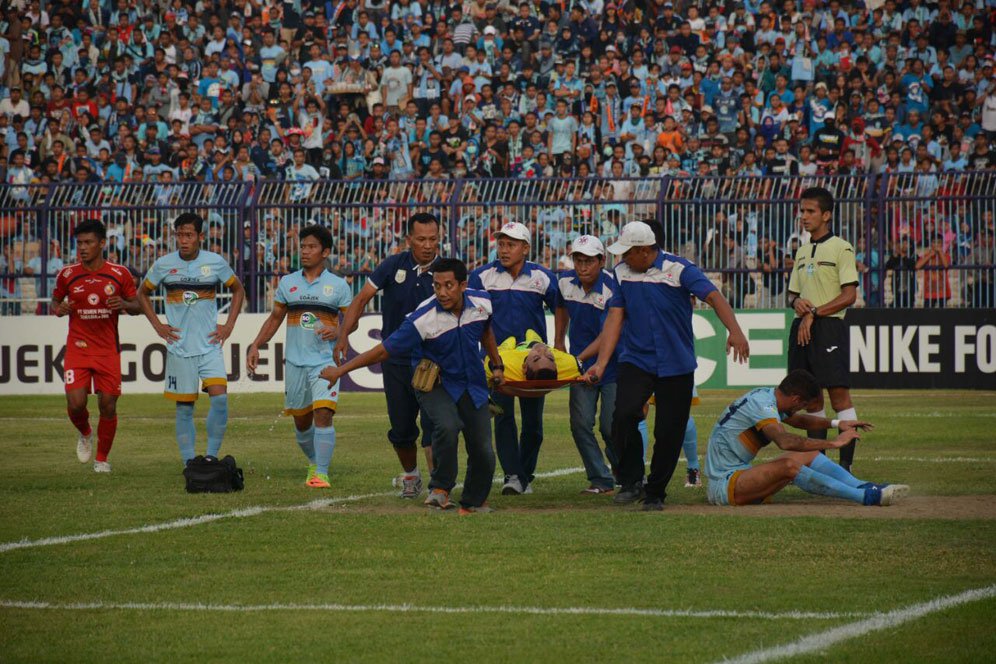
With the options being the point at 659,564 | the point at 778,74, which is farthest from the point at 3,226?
the point at 659,564

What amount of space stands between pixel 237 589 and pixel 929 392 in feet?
57.4

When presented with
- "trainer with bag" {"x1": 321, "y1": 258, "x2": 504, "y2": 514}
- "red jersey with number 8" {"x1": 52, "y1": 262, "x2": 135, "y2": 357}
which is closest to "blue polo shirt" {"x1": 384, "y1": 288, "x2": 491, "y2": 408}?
"trainer with bag" {"x1": 321, "y1": 258, "x2": 504, "y2": 514}

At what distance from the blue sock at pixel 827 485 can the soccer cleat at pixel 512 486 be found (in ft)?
7.27

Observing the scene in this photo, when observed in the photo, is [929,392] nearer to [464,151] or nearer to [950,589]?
[464,151]

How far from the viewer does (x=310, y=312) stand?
12.6 metres

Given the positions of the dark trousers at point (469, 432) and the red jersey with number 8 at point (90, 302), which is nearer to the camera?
the dark trousers at point (469, 432)

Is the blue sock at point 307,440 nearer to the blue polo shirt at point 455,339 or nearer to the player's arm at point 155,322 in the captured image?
the player's arm at point 155,322

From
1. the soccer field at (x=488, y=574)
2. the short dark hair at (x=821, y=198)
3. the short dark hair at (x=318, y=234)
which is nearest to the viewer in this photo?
the soccer field at (x=488, y=574)

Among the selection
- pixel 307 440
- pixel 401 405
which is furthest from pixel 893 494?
pixel 307 440

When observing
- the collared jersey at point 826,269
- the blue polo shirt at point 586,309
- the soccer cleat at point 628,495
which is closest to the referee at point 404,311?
the blue polo shirt at point 586,309

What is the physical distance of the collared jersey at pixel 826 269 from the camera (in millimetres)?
12359

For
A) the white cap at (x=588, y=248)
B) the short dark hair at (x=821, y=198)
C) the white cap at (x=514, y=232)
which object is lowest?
the white cap at (x=588, y=248)

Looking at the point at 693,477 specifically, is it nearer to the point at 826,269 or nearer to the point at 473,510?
the point at 826,269

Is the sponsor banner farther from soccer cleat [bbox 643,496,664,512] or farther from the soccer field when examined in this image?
soccer cleat [bbox 643,496,664,512]
